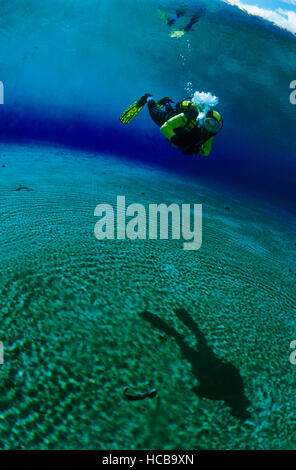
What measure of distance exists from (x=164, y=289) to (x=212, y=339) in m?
1.20

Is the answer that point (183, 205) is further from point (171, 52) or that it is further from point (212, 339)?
point (171, 52)

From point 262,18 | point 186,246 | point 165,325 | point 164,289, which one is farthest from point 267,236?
point 262,18

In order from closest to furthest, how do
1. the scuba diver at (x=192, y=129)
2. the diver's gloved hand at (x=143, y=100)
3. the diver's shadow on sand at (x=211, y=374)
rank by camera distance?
the diver's shadow on sand at (x=211, y=374), the scuba diver at (x=192, y=129), the diver's gloved hand at (x=143, y=100)

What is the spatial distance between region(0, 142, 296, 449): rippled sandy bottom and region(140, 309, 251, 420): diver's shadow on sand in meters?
0.07

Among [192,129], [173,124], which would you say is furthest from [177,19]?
[192,129]

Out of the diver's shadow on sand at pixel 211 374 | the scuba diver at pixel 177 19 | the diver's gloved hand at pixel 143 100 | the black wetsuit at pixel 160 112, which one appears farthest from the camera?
the scuba diver at pixel 177 19

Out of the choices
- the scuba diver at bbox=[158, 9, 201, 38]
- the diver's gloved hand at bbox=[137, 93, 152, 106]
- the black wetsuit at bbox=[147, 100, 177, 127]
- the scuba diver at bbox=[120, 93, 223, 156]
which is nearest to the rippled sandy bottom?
the scuba diver at bbox=[120, 93, 223, 156]

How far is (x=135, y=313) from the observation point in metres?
3.89

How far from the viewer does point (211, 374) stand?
319 cm

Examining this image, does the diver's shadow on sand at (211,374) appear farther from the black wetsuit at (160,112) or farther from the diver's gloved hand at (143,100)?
the diver's gloved hand at (143,100)

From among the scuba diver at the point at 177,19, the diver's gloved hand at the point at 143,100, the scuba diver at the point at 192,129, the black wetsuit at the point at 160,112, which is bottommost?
the scuba diver at the point at 192,129

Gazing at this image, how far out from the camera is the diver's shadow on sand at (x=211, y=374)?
9.57ft

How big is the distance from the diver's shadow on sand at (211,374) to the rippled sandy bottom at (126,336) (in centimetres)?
7

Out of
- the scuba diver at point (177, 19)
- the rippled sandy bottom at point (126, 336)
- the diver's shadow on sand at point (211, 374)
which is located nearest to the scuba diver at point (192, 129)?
the rippled sandy bottom at point (126, 336)
